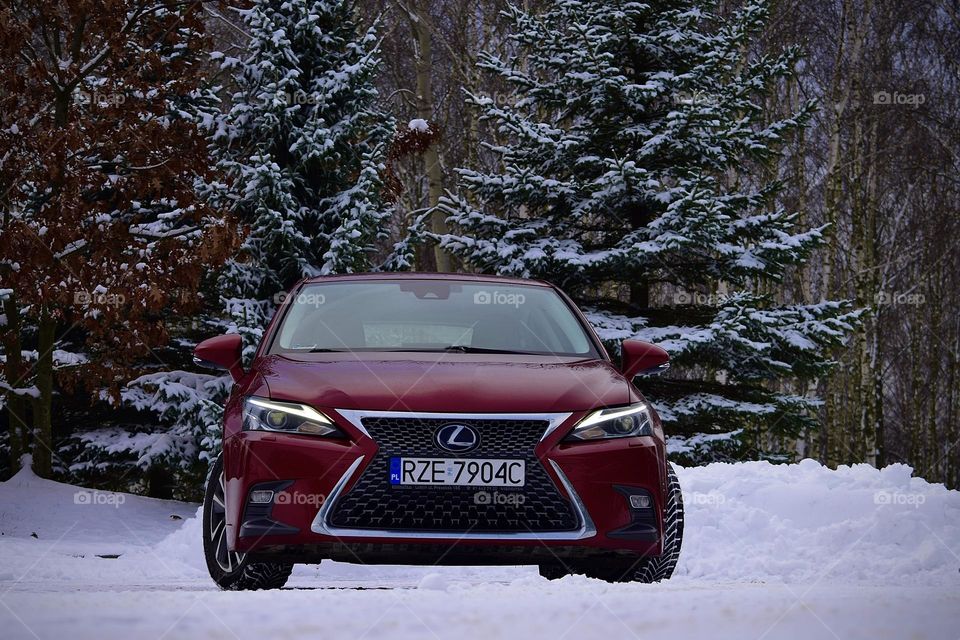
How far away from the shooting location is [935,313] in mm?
40219

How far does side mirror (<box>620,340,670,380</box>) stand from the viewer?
19.1 feet

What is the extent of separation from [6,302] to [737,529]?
1137 cm

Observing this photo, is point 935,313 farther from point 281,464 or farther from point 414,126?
point 281,464

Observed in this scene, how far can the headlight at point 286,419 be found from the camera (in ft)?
15.2
